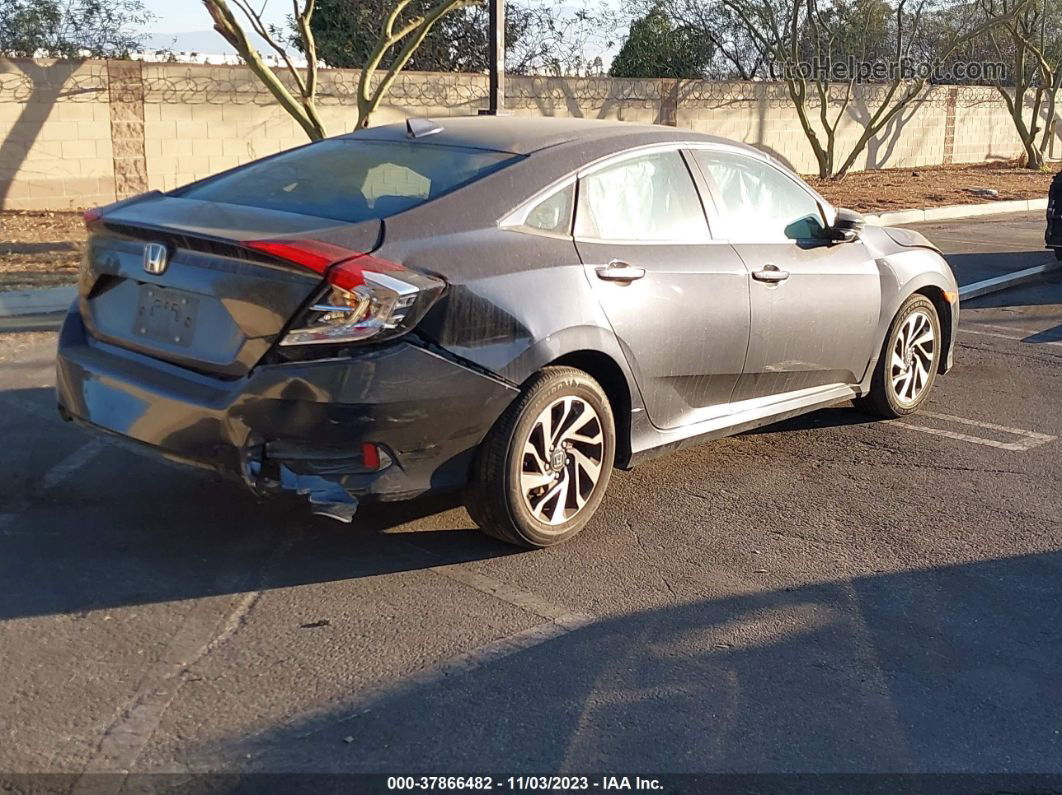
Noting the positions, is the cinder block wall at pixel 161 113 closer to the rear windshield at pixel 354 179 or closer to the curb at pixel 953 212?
the curb at pixel 953 212

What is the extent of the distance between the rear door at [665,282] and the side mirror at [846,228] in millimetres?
828

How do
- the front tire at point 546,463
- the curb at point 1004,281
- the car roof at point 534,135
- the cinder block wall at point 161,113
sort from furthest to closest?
the cinder block wall at point 161,113 → the curb at point 1004,281 → the car roof at point 534,135 → the front tire at point 546,463

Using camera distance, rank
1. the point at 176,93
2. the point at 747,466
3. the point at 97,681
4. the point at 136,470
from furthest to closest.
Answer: the point at 176,93 → the point at 747,466 → the point at 136,470 → the point at 97,681

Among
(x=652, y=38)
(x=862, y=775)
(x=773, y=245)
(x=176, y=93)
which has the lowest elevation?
(x=862, y=775)

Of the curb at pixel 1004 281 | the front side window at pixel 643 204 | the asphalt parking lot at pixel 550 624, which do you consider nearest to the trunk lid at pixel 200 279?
the asphalt parking lot at pixel 550 624

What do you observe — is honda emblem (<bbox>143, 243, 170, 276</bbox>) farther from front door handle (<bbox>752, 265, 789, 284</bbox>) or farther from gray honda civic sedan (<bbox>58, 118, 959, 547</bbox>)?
front door handle (<bbox>752, 265, 789, 284</bbox>)

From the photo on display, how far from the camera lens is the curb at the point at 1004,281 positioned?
11.1m

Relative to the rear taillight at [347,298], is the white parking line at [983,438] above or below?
below

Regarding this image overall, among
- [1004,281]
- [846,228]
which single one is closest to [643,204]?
[846,228]

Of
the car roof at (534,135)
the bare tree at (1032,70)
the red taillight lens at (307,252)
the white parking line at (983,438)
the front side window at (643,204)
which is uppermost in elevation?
the bare tree at (1032,70)

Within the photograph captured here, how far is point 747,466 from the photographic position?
6.02 m

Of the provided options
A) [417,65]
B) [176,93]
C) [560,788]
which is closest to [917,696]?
[560,788]

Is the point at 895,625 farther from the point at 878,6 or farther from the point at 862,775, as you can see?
the point at 878,6

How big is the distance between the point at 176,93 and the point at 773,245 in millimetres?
11644
